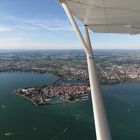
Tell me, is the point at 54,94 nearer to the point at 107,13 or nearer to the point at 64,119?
the point at 64,119

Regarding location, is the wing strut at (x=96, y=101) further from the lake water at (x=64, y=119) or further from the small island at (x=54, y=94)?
the small island at (x=54, y=94)

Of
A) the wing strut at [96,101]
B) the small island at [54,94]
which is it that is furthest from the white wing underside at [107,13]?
the small island at [54,94]

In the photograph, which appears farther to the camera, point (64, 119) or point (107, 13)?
point (64, 119)

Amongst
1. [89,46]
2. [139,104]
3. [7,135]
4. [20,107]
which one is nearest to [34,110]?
[20,107]

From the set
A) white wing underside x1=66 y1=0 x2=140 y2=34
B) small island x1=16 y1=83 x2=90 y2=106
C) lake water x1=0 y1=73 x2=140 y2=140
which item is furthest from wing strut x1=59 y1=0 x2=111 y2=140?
small island x1=16 y1=83 x2=90 y2=106

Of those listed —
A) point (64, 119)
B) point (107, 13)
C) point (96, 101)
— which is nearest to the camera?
point (96, 101)

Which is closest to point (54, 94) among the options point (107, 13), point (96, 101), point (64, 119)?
point (64, 119)

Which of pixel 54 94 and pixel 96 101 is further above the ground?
pixel 96 101

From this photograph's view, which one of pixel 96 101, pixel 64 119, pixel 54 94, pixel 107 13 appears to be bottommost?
pixel 54 94
